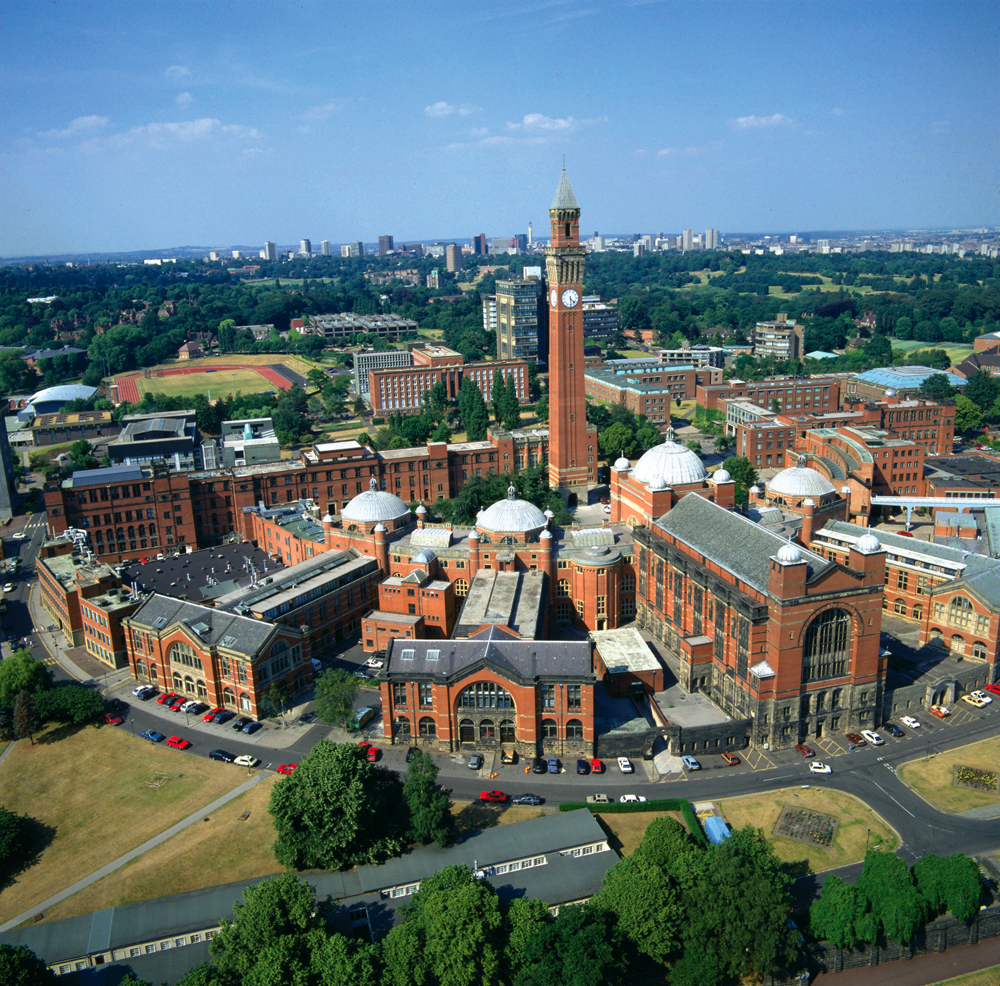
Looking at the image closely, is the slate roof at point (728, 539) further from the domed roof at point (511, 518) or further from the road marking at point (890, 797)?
the road marking at point (890, 797)

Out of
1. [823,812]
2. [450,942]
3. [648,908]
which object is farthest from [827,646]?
[450,942]

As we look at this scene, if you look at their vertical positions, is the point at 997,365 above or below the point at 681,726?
above

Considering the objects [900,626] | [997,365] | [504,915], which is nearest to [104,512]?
[504,915]

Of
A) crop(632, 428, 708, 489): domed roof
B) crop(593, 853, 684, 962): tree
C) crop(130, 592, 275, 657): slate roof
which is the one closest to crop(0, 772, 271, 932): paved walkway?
crop(130, 592, 275, 657): slate roof

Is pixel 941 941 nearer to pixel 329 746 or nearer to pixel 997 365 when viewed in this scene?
pixel 329 746

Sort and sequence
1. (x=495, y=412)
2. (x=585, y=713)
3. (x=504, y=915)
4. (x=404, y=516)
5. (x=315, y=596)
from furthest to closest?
(x=495, y=412), (x=404, y=516), (x=315, y=596), (x=585, y=713), (x=504, y=915)

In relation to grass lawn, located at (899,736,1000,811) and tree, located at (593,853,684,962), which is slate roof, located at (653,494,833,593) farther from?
tree, located at (593,853,684,962)

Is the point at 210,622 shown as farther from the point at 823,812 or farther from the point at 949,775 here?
the point at 949,775
